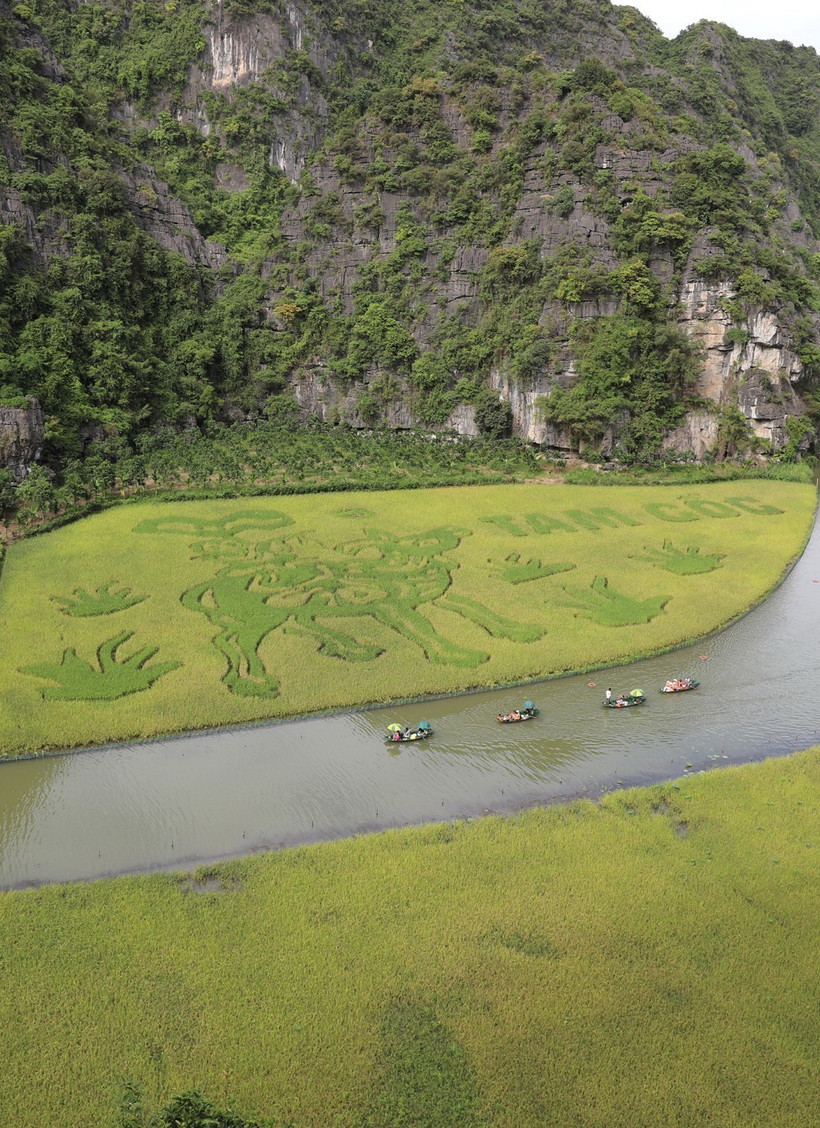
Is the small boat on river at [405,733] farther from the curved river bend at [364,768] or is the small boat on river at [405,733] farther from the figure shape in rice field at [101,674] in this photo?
the figure shape in rice field at [101,674]

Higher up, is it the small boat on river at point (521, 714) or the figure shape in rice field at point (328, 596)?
the figure shape in rice field at point (328, 596)

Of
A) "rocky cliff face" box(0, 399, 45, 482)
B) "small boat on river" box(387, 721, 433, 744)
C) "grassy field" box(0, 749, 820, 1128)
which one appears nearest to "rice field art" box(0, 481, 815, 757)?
"small boat on river" box(387, 721, 433, 744)

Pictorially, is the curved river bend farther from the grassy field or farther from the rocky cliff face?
the rocky cliff face

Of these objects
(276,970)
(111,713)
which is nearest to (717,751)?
(276,970)

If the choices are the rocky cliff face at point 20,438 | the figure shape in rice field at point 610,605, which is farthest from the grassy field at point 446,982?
the rocky cliff face at point 20,438

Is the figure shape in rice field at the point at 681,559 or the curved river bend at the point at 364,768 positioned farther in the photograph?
the figure shape in rice field at the point at 681,559

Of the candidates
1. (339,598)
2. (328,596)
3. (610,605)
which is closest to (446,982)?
(339,598)
